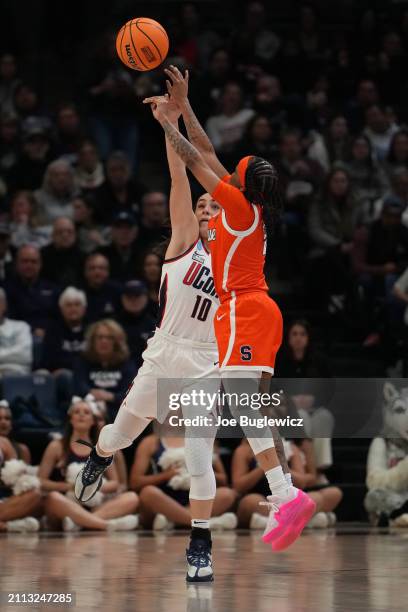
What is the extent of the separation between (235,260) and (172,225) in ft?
2.21

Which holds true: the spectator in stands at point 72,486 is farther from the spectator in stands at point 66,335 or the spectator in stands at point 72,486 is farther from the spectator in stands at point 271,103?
the spectator in stands at point 271,103

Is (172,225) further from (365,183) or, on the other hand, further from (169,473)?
(365,183)

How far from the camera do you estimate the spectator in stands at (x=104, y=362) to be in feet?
39.3

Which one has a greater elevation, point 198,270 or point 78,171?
point 78,171

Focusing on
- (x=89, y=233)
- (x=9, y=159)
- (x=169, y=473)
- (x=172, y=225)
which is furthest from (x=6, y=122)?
(x=172, y=225)

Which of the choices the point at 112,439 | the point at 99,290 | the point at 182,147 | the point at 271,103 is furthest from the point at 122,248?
the point at 182,147

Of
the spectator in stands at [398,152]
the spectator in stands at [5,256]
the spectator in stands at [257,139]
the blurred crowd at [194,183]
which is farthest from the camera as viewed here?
the spectator in stands at [398,152]

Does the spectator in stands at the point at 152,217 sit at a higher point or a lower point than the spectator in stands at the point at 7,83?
lower

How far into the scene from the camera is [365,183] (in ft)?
51.4

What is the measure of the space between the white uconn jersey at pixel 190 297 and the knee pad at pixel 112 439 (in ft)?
2.24

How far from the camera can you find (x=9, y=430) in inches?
437

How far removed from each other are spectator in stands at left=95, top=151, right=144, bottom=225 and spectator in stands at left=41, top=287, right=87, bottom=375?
196 cm

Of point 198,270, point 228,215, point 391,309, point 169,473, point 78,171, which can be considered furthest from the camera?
point 78,171

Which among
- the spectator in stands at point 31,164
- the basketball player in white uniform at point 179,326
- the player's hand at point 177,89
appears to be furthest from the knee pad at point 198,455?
the spectator in stands at point 31,164
